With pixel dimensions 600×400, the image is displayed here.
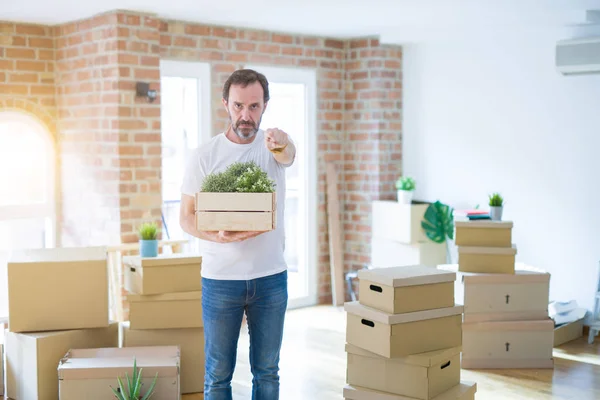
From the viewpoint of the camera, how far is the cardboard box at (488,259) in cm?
510

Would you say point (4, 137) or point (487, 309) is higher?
point (4, 137)

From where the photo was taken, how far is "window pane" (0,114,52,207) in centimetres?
578

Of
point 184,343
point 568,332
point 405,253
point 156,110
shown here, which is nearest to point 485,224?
point 568,332

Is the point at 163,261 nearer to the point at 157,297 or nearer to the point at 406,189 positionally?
the point at 157,297

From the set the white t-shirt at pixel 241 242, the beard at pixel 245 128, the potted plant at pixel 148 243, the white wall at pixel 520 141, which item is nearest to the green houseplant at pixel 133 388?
the potted plant at pixel 148 243

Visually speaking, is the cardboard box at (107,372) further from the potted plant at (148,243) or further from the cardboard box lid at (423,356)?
the cardboard box lid at (423,356)

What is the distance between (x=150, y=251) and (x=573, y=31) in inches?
133

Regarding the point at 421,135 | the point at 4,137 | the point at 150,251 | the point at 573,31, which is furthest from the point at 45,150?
the point at 573,31

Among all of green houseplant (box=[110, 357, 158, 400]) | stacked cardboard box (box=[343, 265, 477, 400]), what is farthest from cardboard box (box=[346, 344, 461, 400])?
green houseplant (box=[110, 357, 158, 400])

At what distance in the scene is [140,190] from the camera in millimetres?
5629

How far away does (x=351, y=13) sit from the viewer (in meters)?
5.61

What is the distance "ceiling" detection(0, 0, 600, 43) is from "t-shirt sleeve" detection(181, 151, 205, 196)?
88.9 inches

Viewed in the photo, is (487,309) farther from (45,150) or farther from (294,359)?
(45,150)

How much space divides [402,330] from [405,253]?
3.02 metres
